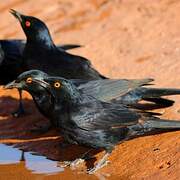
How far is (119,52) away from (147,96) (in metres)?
2.46

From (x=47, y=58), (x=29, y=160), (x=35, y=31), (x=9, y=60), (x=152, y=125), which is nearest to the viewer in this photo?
(x=152, y=125)

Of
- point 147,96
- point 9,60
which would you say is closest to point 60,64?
point 147,96

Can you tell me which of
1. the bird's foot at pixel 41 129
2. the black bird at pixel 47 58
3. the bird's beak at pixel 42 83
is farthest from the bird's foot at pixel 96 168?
the black bird at pixel 47 58

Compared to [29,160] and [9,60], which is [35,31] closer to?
[9,60]

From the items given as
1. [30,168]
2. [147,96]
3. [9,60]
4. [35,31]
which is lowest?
[30,168]

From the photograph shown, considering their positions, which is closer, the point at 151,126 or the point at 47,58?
the point at 151,126

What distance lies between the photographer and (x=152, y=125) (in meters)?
9.45

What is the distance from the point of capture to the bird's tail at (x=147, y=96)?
10320 millimetres

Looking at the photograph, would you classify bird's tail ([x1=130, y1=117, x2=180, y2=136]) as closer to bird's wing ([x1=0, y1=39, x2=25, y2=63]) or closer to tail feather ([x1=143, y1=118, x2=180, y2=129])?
tail feather ([x1=143, y1=118, x2=180, y2=129])

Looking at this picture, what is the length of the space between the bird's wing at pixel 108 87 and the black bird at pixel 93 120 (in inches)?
20.2

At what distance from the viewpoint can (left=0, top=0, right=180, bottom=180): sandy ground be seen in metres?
9.12

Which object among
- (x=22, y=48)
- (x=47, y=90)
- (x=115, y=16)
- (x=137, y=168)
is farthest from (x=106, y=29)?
(x=137, y=168)

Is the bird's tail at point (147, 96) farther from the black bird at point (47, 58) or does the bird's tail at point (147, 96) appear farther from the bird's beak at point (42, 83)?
the bird's beak at point (42, 83)

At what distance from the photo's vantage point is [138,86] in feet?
33.2
